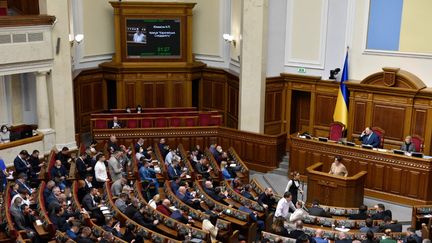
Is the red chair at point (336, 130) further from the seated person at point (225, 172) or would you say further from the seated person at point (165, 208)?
the seated person at point (165, 208)

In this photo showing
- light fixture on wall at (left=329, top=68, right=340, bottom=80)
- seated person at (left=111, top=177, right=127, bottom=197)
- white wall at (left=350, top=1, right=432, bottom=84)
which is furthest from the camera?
light fixture on wall at (left=329, top=68, right=340, bottom=80)

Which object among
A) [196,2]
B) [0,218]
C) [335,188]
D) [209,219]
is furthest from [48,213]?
[196,2]

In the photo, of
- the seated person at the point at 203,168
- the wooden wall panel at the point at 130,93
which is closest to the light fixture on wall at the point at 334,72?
the seated person at the point at 203,168

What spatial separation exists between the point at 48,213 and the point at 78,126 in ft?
28.6

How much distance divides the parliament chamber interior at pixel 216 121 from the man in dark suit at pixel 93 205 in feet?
0.13

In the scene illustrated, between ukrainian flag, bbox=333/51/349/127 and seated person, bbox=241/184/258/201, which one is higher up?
ukrainian flag, bbox=333/51/349/127

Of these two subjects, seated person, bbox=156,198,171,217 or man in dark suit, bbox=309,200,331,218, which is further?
man in dark suit, bbox=309,200,331,218

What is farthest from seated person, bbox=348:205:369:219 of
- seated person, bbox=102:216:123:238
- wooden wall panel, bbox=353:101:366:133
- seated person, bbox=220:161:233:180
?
wooden wall panel, bbox=353:101:366:133

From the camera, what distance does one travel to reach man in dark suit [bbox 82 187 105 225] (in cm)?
1089

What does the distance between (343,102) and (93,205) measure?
830cm

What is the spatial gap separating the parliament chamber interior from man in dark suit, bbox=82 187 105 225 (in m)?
0.04

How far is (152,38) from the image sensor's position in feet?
64.7

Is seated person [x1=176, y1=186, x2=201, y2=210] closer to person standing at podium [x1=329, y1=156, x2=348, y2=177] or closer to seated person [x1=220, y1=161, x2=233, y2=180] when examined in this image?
seated person [x1=220, y1=161, x2=233, y2=180]

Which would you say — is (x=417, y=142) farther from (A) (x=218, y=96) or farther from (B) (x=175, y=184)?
(A) (x=218, y=96)
